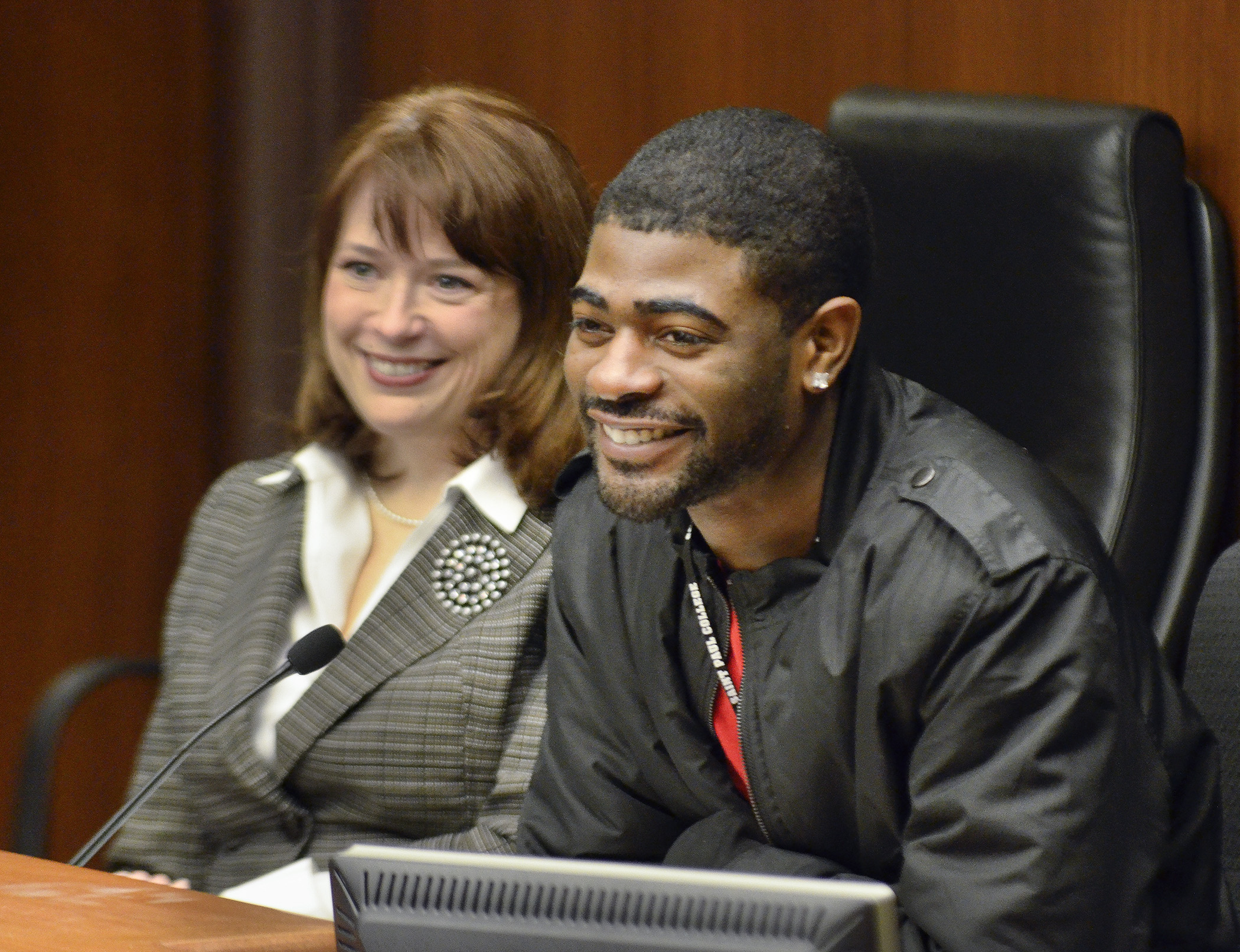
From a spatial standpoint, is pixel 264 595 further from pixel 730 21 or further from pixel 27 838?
pixel 730 21

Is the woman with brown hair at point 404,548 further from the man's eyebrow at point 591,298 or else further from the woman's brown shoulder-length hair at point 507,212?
the man's eyebrow at point 591,298

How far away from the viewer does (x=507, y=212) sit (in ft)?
5.76

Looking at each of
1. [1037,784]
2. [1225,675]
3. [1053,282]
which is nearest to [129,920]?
[1037,784]

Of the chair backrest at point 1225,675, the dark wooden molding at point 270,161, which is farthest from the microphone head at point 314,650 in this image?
the dark wooden molding at point 270,161

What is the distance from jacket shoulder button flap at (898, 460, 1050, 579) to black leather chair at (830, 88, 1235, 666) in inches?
14.9

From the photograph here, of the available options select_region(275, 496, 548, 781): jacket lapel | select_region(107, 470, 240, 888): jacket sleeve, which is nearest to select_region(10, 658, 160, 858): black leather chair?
select_region(107, 470, 240, 888): jacket sleeve

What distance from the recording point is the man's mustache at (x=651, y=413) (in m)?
1.21

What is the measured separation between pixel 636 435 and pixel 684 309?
11 centimetres

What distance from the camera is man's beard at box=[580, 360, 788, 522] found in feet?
3.96

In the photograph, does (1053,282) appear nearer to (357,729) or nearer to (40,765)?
(357,729)

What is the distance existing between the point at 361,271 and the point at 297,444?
269 millimetres

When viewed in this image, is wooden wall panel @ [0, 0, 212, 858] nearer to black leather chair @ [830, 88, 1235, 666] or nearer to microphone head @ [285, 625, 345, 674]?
microphone head @ [285, 625, 345, 674]

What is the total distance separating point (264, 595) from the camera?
1818 mm

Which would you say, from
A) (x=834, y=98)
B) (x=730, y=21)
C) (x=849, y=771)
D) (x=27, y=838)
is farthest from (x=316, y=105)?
(x=849, y=771)
